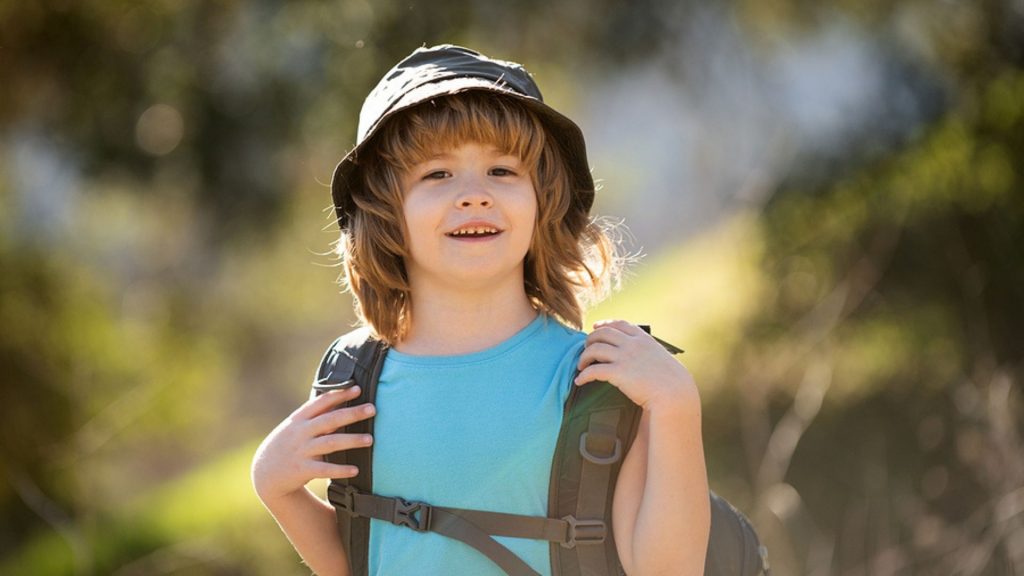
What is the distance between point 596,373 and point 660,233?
3147 mm

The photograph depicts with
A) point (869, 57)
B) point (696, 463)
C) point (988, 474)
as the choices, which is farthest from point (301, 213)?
point (696, 463)

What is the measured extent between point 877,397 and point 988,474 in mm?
502

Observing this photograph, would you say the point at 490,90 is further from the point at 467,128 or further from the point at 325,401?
the point at 325,401

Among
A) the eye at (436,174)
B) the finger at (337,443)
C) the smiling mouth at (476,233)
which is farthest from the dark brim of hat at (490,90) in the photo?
the finger at (337,443)

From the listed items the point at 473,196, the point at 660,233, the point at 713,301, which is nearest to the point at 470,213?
the point at 473,196

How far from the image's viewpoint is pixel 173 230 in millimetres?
4359

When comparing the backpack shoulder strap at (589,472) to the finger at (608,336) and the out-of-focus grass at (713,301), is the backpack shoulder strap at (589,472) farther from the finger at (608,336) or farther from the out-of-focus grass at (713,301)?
the out-of-focus grass at (713,301)

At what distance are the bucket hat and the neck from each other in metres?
0.27

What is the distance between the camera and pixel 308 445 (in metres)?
1.81

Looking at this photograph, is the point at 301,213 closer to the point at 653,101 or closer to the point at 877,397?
the point at 653,101

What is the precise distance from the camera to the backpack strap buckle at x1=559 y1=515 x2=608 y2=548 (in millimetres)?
1675

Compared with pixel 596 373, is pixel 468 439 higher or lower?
lower

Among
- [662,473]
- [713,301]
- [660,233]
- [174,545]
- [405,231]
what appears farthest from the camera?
[660,233]

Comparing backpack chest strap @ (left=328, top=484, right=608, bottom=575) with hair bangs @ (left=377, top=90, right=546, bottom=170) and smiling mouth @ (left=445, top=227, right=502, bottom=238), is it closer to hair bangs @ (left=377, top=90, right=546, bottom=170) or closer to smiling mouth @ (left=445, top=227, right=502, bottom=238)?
smiling mouth @ (left=445, top=227, right=502, bottom=238)
